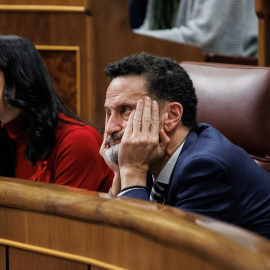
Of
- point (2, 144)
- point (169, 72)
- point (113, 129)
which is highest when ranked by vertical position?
point (169, 72)

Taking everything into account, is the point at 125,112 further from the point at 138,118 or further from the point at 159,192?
the point at 159,192

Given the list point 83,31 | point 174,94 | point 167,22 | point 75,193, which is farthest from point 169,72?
point 167,22

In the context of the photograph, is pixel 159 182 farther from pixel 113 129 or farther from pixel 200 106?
pixel 200 106

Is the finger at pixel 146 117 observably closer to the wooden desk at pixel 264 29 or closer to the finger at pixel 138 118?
the finger at pixel 138 118

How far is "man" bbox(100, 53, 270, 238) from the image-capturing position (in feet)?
2.92

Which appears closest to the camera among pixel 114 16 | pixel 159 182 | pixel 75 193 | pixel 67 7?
pixel 75 193

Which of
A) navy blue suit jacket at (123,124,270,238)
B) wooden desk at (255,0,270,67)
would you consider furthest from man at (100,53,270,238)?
wooden desk at (255,0,270,67)

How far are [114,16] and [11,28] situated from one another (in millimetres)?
354

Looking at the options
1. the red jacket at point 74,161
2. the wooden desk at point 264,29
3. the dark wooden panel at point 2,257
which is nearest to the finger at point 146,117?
the red jacket at point 74,161

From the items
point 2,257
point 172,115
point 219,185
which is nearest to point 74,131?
point 172,115

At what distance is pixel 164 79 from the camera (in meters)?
1.04

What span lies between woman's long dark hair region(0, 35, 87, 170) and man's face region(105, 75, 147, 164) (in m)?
0.23

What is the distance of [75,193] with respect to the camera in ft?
2.17

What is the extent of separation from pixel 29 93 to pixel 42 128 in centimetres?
9
